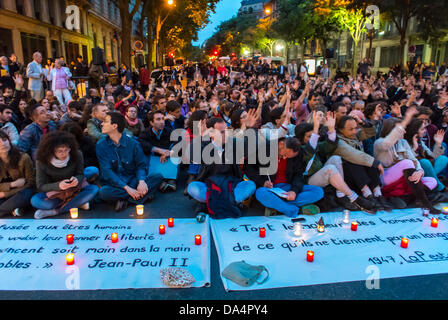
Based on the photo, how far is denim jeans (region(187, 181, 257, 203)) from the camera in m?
4.46

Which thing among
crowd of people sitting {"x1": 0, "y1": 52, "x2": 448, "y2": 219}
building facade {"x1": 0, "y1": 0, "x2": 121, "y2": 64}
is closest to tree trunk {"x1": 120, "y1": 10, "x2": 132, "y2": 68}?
building facade {"x1": 0, "y1": 0, "x2": 121, "y2": 64}

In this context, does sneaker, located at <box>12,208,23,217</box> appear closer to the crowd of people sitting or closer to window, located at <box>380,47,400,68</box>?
the crowd of people sitting

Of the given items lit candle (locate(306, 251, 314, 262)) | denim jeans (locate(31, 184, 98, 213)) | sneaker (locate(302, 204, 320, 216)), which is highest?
denim jeans (locate(31, 184, 98, 213))

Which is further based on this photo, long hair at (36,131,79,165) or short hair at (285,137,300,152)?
short hair at (285,137,300,152)

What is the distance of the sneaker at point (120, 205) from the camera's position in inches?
184

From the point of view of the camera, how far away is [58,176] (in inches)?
175

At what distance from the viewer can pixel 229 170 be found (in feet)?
15.4

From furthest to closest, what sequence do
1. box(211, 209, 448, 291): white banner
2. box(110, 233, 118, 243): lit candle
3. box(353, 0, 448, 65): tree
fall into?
1. box(353, 0, 448, 65): tree
2. box(110, 233, 118, 243): lit candle
3. box(211, 209, 448, 291): white banner

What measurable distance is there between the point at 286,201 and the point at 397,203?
1577mm

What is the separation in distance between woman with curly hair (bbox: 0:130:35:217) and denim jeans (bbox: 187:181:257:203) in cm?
210

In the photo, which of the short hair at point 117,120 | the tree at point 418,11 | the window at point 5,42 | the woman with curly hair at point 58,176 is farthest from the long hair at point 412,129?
the tree at point 418,11

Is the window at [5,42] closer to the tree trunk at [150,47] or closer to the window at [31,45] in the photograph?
the window at [31,45]
